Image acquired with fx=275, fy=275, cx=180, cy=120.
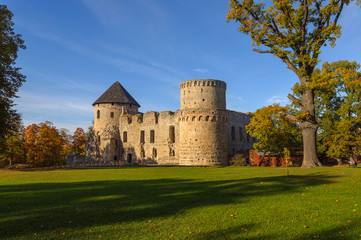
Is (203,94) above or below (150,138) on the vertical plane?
above

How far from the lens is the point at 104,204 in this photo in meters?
8.10

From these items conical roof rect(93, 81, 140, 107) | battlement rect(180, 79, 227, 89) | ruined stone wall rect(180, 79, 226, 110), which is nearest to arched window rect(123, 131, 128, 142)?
conical roof rect(93, 81, 140, 107)

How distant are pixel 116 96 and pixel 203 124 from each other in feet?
61.9

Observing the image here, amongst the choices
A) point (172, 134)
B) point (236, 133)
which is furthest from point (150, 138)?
point (236, 133)

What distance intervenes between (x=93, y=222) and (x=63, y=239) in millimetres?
1051

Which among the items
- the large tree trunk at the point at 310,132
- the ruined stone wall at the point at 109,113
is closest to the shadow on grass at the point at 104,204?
the large tree trunk at the point at 310,132

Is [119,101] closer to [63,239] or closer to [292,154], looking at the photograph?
[292,154]

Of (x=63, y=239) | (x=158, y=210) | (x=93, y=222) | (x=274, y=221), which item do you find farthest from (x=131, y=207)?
(x=274, y=221)

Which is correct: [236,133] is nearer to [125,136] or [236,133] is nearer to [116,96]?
[125,136]

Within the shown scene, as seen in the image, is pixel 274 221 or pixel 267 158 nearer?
pixel 274 221

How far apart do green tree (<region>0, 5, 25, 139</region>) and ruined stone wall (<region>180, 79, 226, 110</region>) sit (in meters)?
16.9

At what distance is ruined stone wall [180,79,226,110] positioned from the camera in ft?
100

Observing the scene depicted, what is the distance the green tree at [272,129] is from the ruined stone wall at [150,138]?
10.6 meters

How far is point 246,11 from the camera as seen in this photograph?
2022 cm
